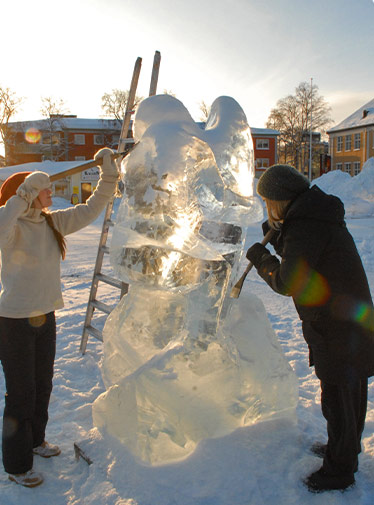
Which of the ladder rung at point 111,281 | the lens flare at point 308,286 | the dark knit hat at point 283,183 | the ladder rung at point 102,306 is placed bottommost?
the ladder rung at point 102,306

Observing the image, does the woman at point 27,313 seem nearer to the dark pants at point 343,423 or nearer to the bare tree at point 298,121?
the dark pants at point 343,423

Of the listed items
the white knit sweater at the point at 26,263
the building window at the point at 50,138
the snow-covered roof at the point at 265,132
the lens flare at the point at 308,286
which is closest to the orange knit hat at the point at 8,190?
the white knit sweater at the point at 26,263

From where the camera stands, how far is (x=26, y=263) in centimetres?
233

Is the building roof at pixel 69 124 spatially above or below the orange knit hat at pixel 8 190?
above

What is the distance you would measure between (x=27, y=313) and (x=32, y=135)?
1653 inches

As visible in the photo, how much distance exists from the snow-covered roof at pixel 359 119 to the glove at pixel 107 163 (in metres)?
39.6

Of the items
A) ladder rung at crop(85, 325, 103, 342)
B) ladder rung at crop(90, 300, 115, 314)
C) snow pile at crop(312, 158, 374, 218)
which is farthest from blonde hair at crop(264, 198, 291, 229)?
snow pile at crop(312, 158, 374, 218)

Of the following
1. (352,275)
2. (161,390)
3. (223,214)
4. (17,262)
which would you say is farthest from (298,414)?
(17,262)

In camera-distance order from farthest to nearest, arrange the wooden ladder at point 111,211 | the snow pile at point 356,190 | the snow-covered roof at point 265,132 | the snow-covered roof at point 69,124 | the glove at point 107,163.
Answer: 1. the snow-covered roof at point 265,132
2. the snow-covered roof at point 69,124
3. the snow pile at point 356,190
4. the wooden ladder at point 111,211
5. the glove at point 107,163

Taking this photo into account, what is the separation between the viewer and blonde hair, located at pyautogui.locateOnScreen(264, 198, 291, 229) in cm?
212

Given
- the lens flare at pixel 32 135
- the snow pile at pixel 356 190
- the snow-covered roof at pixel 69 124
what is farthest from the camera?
the lens flare at pixel 32 135

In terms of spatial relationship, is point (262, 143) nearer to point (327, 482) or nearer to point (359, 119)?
point (359, 119)

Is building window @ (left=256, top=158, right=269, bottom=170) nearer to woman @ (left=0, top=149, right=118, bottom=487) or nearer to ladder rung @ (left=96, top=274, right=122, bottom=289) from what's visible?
ladder rung @ (left=96, top=274, right=122, bottom=289)

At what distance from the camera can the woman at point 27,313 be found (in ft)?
7.34
